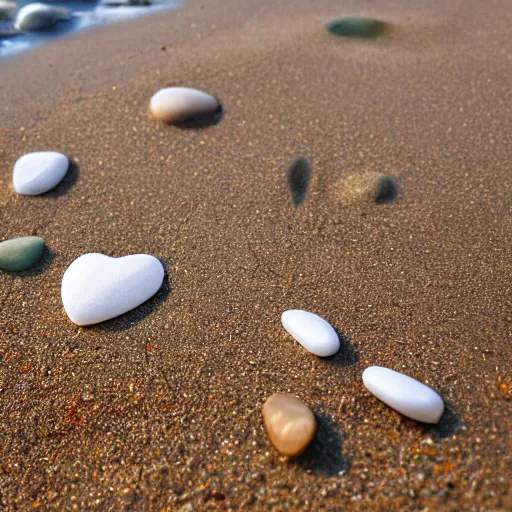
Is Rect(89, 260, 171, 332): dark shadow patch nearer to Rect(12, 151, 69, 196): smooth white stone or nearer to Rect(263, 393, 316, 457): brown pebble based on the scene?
Rect(263, 393, 316, 457): brown pebble

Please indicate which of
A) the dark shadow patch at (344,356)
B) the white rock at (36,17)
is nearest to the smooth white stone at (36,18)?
the white rock at (36,17)

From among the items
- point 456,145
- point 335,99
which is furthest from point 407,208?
point 335,99

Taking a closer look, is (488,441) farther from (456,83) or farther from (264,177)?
(456,83)

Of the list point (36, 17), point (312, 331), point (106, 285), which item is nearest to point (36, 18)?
point (36, 17)

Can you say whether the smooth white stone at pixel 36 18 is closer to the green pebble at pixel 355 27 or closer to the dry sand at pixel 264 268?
the dry sand at pixel 264 268

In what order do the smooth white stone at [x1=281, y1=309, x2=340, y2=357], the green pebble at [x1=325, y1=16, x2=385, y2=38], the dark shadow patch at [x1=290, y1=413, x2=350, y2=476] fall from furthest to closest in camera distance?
the green pebble at [x1=325, y1=16, x2=385, y2=38], the smooth white stone at [x1=281, y1=309, x2=340, y2=357], the dark shadow patch at [x1=290, y1=413, x2=350, y2=476]

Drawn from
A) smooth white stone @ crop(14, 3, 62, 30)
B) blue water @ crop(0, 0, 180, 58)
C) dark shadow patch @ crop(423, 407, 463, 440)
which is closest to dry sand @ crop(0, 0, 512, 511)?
dark shadow patch @ crop(423, 407, 463, 440)

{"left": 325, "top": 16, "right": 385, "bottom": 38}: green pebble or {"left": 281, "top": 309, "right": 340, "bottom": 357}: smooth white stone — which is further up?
{"left": 325, "top": 16, "right": 385, "bottom": 38}: green pebble
